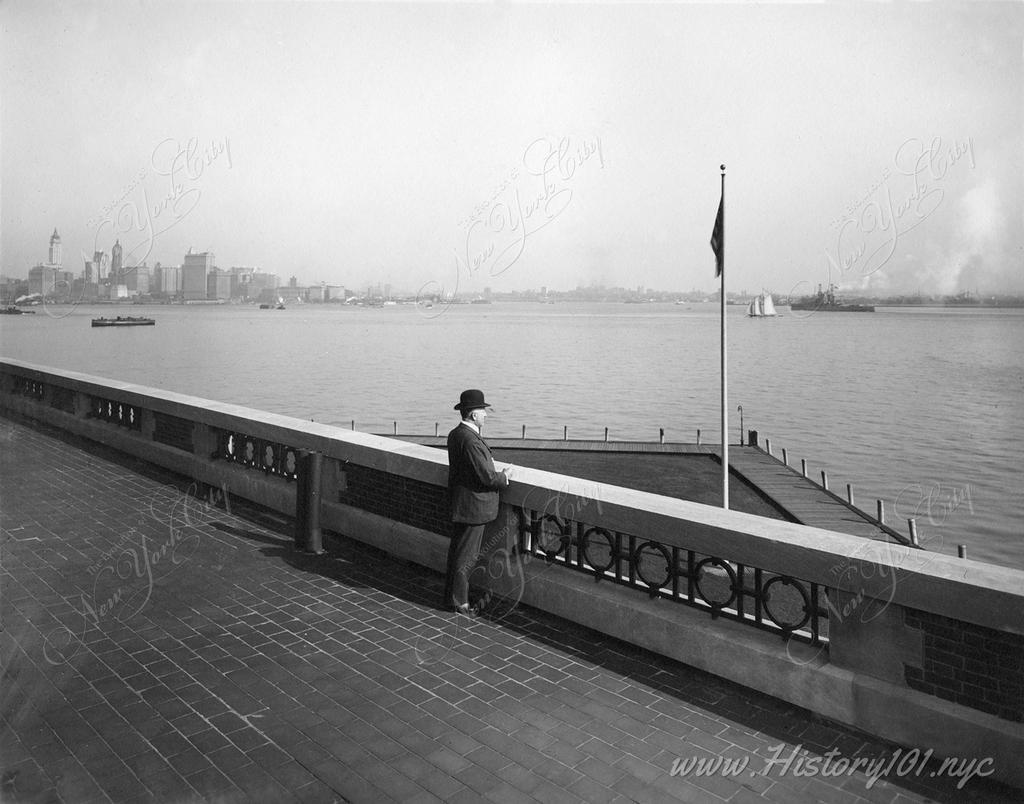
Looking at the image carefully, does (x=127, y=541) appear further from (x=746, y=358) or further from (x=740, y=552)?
(x=746, y=358)

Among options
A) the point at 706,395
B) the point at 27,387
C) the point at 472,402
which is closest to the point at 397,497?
the point at 472,402

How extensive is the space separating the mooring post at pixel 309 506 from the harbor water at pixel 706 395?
3793cm

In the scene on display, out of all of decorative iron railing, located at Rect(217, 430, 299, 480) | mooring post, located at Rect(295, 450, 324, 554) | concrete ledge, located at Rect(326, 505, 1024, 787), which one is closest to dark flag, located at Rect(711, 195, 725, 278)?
decorative iron railing, located at Rect(217, 430, 299, 480)

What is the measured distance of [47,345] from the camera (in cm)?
15462

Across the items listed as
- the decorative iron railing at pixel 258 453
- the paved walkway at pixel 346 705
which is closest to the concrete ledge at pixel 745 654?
the paved walkway at pixel 346 705

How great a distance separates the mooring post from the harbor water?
124 feet

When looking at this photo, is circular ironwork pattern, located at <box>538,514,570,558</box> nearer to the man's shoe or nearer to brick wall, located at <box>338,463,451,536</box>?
the man's shoe

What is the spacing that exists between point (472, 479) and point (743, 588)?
2394mm

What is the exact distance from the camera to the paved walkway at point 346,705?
4676 millimetres

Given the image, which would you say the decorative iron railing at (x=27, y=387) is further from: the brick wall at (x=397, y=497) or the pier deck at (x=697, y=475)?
the pier deck at (x=697, y=475)

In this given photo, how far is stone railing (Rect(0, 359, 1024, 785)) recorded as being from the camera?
15.7 ft

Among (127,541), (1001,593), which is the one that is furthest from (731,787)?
(127,541)

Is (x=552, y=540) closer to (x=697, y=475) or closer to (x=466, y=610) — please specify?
(x=466, y=610)

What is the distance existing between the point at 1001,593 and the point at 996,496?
201 ft
